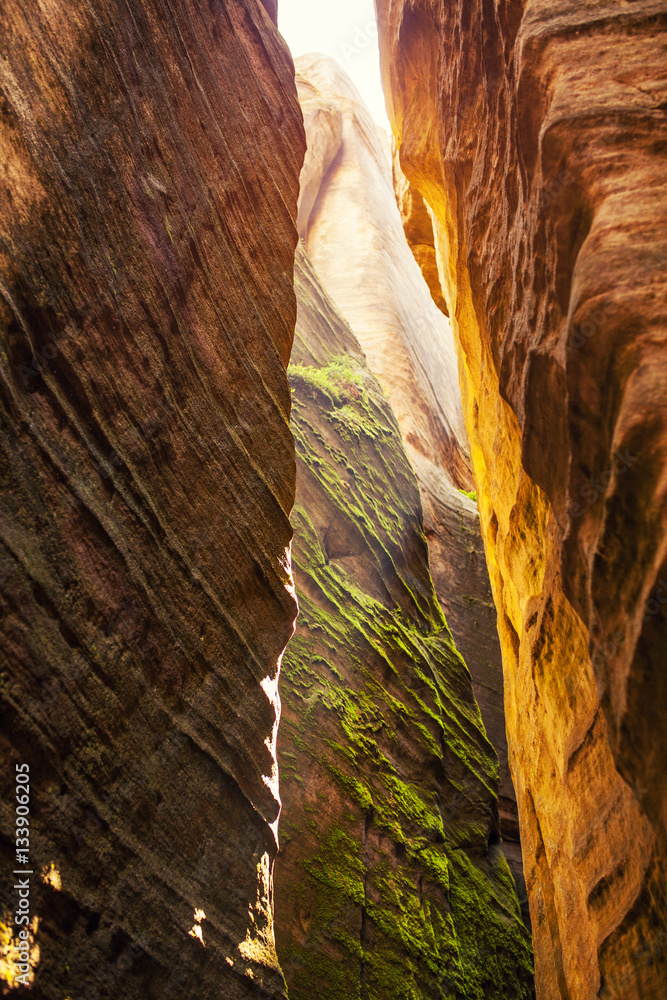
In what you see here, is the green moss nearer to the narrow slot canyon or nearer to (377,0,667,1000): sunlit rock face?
the narrow slot canyon

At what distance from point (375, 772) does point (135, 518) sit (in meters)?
5.71

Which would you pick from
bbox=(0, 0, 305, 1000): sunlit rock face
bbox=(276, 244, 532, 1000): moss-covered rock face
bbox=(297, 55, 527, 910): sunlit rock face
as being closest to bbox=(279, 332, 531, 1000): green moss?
bbox=(276, 244, 532, 1000): moss-covered rock face

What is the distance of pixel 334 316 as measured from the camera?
15.9 m

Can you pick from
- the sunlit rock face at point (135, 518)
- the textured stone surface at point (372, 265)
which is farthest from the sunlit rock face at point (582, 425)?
Result: the textured stone surface at point (372, 265)

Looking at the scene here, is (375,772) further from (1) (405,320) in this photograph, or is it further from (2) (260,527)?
(1) (405,320)

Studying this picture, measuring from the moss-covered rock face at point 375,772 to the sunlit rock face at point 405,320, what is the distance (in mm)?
3265

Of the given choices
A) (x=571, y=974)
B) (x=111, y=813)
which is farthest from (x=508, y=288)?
(x=571, y=974)

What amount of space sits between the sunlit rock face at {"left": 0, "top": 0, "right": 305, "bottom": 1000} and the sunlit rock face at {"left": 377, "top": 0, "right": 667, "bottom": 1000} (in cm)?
237

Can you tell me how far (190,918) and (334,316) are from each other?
14.1 m

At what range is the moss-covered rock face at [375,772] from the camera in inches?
266

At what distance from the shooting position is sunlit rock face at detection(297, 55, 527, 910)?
14.9 meters

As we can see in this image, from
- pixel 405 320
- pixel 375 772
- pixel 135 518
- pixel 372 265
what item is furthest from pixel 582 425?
pixel 372 265

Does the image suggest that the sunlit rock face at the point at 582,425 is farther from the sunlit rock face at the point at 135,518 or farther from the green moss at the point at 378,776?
the sunlit rock face at the point at 135,518

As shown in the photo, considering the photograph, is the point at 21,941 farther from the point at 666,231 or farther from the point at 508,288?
the point at 508,288
